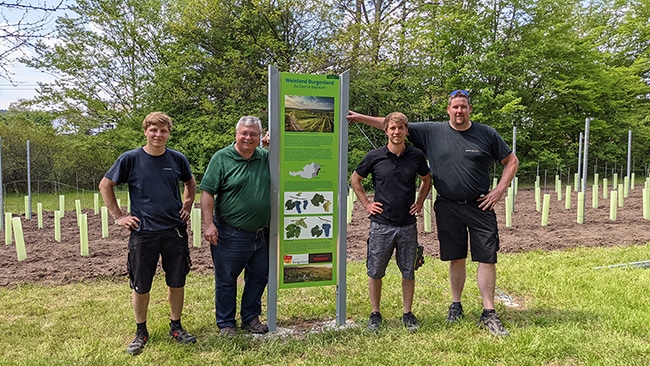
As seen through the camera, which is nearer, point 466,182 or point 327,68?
point 466,182

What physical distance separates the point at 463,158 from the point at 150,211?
249 cm

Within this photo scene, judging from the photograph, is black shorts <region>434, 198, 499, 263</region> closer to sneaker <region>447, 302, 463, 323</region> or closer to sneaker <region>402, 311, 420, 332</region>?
sneaker <region>447, 302, 463, 323</region>

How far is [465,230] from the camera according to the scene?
396cm

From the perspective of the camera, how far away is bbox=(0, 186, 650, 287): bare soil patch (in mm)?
6012

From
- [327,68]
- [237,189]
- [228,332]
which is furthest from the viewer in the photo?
[327,68]

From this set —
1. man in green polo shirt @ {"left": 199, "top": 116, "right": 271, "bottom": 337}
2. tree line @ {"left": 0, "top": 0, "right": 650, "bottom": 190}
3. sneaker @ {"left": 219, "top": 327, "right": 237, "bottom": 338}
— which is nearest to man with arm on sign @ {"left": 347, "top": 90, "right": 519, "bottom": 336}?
man in green polo shirt @ {"left": 199, "top": 116, "right": 271, "bottom": 337}

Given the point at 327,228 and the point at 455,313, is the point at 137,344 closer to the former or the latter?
the point at 327,228

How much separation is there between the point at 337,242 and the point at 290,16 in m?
18.4

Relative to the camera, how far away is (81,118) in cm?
2006

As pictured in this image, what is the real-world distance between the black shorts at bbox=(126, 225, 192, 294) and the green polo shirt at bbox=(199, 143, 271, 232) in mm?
360

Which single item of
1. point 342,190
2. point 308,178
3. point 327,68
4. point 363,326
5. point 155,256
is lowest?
point 363,326

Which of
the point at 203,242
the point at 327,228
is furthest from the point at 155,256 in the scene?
the point at 203,242

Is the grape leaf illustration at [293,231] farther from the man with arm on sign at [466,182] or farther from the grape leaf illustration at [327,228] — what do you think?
the man with arm on sign at [466,182]

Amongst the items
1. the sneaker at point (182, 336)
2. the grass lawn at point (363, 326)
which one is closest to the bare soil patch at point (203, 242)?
the grass lawn at point (363, 326)
